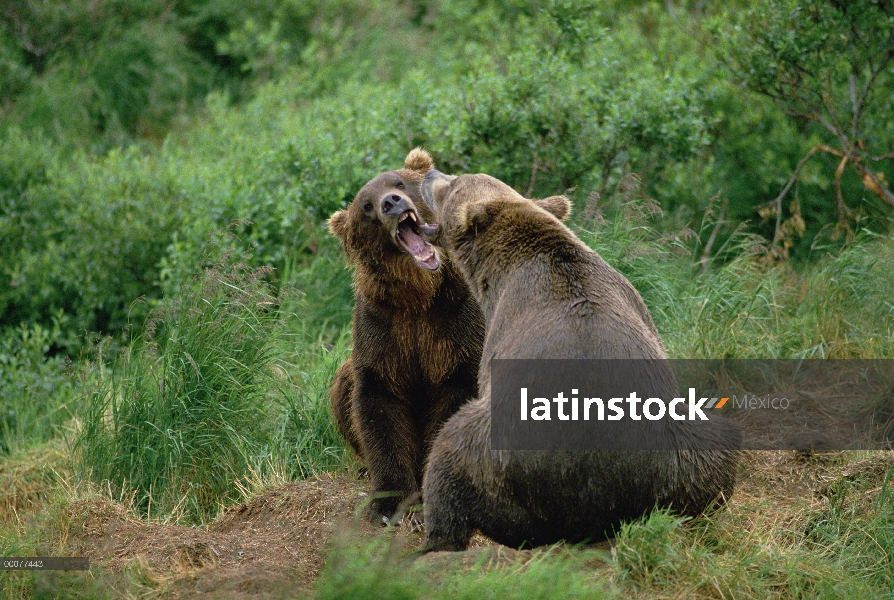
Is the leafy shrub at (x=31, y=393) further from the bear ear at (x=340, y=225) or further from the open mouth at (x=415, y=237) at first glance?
the open mouth at (x=415, y=237)

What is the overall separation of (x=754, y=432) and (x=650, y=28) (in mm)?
8330

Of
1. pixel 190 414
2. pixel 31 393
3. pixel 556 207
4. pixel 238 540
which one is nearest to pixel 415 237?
pixel 556 207

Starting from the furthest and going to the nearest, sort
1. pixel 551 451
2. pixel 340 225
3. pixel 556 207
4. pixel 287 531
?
pixel 340 225 → pixel 287 531 → pixel 556 207 → pixel 551 451

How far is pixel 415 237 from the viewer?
18.3ft

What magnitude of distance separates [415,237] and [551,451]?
187 cm

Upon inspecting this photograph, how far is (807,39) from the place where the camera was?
8.40 metres

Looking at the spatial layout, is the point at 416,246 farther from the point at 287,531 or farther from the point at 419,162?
the point at 287,531

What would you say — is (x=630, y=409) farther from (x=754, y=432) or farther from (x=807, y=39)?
(x=807, y=39)

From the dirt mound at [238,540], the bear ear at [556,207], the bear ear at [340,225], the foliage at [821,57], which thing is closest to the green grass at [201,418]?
the dirt mound at [238,540]

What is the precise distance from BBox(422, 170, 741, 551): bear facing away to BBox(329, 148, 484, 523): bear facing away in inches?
32.5

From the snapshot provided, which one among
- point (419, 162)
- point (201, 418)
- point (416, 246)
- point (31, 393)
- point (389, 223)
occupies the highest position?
point (419, 162)

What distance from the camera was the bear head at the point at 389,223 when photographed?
215 inches

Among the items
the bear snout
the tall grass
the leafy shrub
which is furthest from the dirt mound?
the leafy shrub

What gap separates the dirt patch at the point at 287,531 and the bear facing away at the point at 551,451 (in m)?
0.20
